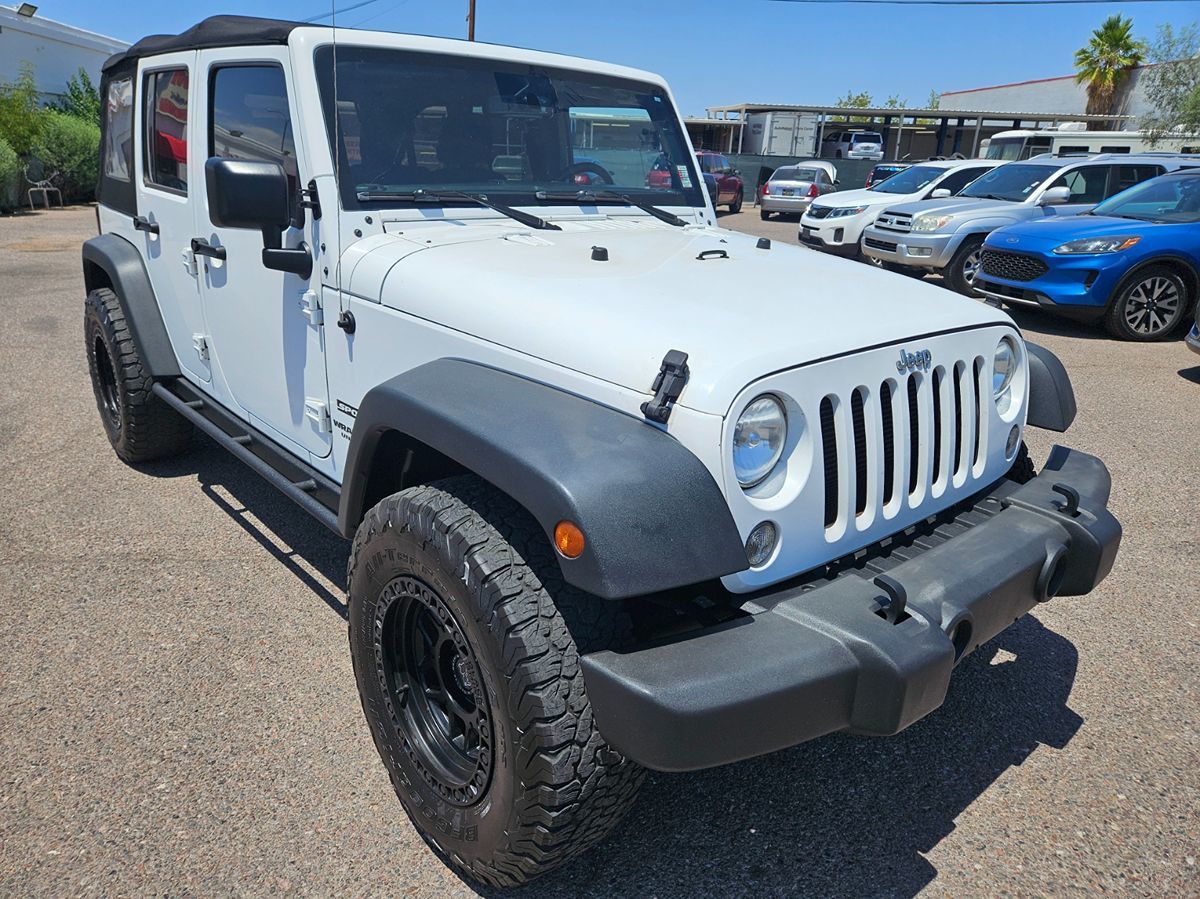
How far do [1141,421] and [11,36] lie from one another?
2558 centimetres

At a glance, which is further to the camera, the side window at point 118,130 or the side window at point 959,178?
the side window at point 959,178

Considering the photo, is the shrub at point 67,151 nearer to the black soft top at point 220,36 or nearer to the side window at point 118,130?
the side window at point 118,130

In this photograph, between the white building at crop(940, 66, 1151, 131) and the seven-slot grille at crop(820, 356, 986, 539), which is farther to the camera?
the white building at crop(940, 66, 1151, 131)

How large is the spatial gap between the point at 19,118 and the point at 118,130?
1710 centimetres

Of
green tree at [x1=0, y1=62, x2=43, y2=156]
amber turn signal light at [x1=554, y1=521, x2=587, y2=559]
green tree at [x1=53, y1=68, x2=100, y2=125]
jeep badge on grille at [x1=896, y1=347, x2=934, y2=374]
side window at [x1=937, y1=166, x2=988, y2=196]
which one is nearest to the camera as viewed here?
amber turn signal light at [x1=554, y1=521, x2=587, y2=559]

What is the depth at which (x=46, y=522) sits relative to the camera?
405 cm

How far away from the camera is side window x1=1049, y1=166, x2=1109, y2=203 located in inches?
436

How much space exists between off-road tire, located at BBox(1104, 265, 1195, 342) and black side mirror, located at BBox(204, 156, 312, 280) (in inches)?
319

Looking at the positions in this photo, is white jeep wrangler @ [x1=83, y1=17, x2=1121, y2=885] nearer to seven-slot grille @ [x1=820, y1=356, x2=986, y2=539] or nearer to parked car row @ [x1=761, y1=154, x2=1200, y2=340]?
seven-slot grille @ [x1=820, y1=356, x2=986, y2=539]

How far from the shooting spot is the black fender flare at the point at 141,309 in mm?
4102

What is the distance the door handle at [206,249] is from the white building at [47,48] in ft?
75.2

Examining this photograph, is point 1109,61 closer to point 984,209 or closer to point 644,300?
point 984,209

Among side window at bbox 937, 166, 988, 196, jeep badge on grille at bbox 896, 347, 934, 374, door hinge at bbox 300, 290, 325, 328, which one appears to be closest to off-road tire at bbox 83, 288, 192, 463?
door hinge at bbox 300, 290, 325, 328

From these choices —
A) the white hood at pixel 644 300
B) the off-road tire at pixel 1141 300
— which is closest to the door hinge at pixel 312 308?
the white hood at pixel 644 300
